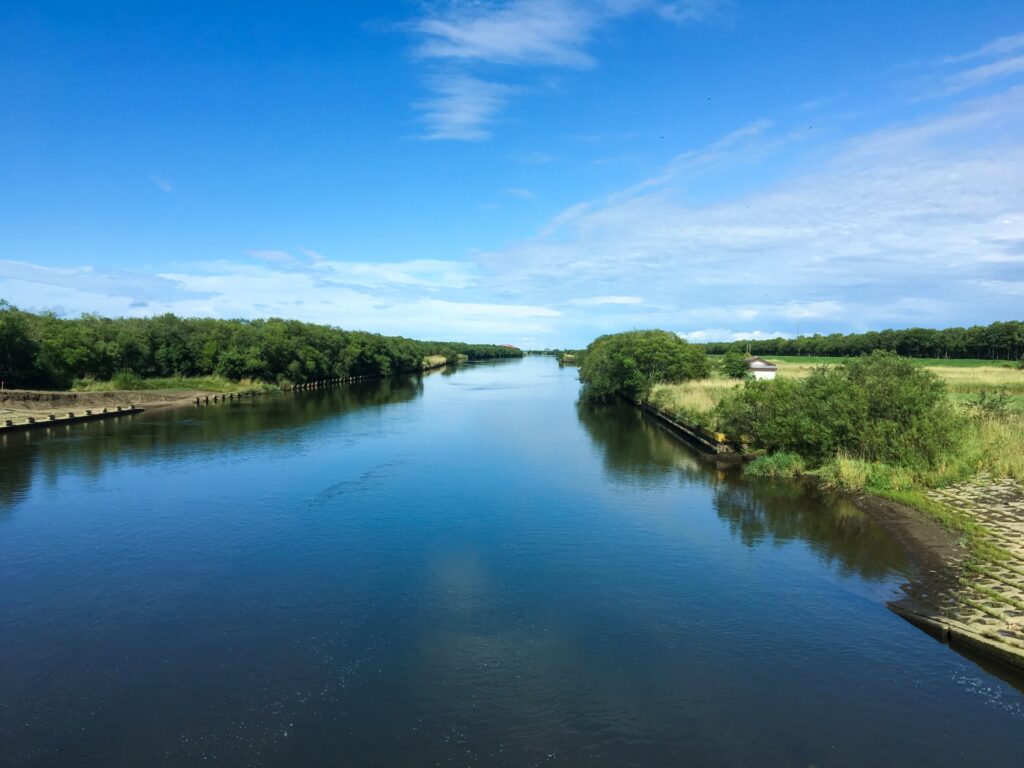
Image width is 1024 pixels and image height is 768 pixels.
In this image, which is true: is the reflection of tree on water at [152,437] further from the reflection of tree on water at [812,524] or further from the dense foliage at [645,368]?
the reflection of tree on water at [812,524]

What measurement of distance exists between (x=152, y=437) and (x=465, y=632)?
33069 mm

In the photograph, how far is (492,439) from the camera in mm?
38219

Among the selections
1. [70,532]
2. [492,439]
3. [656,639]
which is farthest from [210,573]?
[492,439]

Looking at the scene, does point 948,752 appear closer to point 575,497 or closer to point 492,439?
point 575,497

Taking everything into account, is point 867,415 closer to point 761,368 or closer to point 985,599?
point 985,599

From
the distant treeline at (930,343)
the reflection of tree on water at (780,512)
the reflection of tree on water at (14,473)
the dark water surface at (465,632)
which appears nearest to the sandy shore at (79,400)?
the reflection of tree on water at (14,473)

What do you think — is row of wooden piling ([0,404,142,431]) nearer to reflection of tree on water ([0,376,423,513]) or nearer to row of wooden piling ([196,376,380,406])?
reflection of tree on water ([0,376,423,513])

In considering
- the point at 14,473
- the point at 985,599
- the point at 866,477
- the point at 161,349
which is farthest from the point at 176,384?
the point at 985,599

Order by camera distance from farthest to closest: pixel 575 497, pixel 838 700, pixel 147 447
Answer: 1. pixel 147 447
2. pixel 575 497
3. pixel 838 700

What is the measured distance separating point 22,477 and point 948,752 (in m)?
32.8

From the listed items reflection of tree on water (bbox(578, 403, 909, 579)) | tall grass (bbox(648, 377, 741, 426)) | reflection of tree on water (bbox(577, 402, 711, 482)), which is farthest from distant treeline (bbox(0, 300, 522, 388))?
reflection of tree on water (bbox(578, 403, 909, 579))

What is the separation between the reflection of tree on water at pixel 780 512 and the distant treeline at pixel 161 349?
159ft

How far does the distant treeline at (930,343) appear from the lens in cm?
8956

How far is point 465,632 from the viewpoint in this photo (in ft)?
40.2
